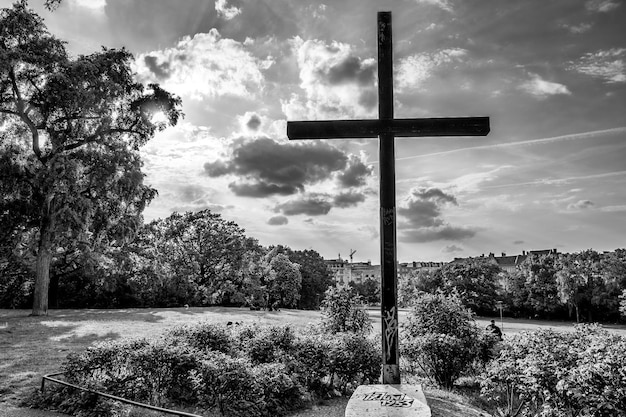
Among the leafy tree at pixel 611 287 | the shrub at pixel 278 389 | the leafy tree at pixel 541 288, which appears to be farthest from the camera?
the leafy tree at pixel 541 288

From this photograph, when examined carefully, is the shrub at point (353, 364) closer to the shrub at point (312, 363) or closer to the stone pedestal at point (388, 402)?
the shrub at point (312, 363)

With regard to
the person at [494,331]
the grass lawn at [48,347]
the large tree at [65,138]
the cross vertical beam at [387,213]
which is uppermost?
the large tree at [65,138]

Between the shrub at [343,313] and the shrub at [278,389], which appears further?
the shrub at [343,313]

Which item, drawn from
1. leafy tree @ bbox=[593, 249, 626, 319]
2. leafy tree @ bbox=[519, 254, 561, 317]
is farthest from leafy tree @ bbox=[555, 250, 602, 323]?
leafy tree @ bbox=[519, 254, 561, 317]

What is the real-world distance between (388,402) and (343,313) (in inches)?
393

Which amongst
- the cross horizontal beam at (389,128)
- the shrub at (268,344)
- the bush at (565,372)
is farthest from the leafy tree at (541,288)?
the cross horizontal beam at (389,128)

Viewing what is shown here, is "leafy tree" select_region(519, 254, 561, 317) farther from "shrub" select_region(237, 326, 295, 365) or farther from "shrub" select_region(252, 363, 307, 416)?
"shrub" select_region(252, 363, 307, 416)

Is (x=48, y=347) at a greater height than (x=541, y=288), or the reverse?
(x=541, y=288)

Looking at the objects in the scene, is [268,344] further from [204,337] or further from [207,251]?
[207,251]

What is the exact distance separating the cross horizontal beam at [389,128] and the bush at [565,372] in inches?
165

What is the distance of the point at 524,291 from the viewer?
198 ft

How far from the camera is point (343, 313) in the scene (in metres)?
13.5

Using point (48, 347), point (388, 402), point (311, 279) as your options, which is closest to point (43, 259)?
point (48, 347)

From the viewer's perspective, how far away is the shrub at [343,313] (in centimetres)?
1340
